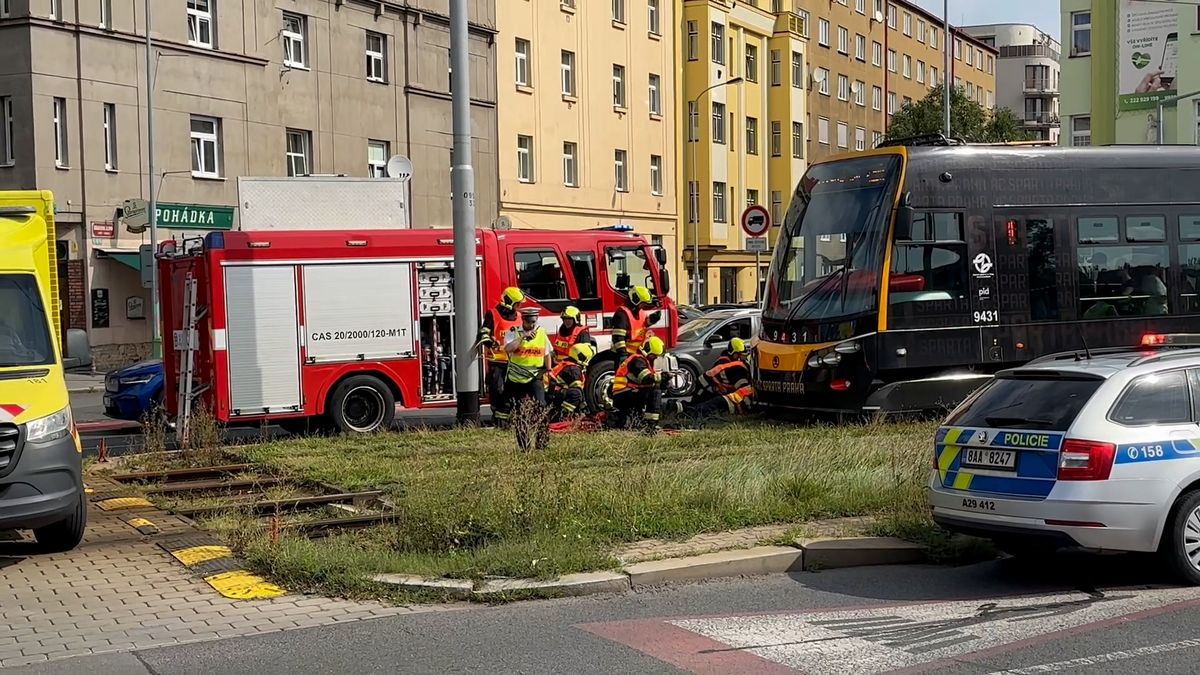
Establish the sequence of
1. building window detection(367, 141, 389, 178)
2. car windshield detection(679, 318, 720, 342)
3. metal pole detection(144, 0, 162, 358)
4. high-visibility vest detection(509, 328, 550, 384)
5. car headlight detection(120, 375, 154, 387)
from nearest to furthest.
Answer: high-visibility vest detection(509, 328, 550, 384)
car headlight detection(120, 375, 154, 387)
car windshield detection(679, 318, 720, 342)
metal pole detection(144, 0, 162, 358)
building window detection(367, 141, 389, 178)

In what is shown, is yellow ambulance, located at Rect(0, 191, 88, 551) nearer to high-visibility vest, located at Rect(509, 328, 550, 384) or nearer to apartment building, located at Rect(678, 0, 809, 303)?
high-visibility vest, located at Rect(509, 328, 550, 384)

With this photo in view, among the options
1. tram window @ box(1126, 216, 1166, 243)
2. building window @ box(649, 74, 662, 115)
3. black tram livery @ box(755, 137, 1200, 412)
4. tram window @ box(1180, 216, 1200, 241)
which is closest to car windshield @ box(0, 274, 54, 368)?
black tram livery @ box(755, 137, 1200, 412)

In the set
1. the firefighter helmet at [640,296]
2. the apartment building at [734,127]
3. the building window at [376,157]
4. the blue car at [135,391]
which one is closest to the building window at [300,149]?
the building window at [376,157]

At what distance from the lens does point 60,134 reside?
29984 millimetres

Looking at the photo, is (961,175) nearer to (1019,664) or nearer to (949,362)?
(949,362)

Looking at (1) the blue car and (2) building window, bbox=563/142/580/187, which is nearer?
(1) the blue car

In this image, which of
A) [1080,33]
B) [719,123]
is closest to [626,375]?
[1080,33]

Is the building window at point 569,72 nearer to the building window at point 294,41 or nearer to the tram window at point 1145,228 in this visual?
the building window at point 294,41

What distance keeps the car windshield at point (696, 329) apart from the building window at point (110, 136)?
53.7 feet

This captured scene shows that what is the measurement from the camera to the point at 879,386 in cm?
1523

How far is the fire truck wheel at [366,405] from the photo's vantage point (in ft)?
52.9

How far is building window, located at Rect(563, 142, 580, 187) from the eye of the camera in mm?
44406

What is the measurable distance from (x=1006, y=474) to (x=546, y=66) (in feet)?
121

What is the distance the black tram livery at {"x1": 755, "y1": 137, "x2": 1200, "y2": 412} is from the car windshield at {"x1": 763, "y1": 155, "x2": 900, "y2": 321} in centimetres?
2
